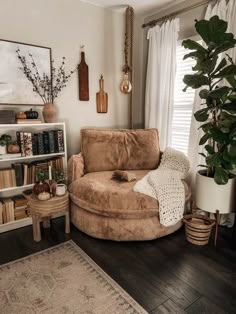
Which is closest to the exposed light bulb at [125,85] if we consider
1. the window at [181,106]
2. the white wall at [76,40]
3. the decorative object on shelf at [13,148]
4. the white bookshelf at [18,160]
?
the white wall at [76,40]

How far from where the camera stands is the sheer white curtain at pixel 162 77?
2.83 meters

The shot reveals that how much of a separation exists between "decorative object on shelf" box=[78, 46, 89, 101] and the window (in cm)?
115

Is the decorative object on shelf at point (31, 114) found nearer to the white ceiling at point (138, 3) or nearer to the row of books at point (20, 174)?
the row of books at point (20, 174)

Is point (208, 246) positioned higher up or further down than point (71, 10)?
further down

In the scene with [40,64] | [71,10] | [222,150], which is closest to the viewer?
[222,150]

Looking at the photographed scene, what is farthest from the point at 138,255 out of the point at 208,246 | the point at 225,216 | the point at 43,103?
the point at 43,103

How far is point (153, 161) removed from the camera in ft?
9.35

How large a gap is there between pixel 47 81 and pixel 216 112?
6.02 feet

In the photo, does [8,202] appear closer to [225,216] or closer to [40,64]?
[40,64]

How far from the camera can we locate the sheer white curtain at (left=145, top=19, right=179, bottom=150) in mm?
2826

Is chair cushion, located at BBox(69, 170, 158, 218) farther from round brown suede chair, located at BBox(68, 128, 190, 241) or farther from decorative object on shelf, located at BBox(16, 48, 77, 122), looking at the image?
decorative object on shelf, located at BBox(16, 48, 77, 122)

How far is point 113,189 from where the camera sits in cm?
213

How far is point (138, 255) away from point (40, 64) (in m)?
2.21

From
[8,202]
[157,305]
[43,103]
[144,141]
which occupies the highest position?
[43,103]
